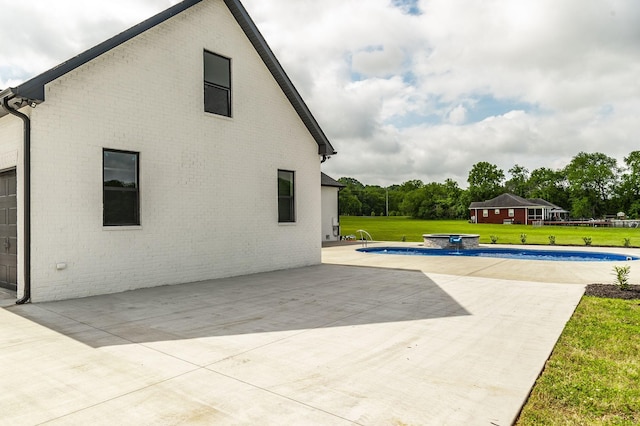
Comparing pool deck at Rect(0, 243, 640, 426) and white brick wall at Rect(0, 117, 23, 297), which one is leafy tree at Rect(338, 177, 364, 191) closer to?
white brick wall at Rect(0, 117, 23, 297)

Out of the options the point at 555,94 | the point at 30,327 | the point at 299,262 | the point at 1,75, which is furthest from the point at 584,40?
the point at 1,75

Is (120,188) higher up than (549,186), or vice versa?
(549,186)

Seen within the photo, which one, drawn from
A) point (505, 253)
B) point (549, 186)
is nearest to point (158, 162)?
point (505, 253)

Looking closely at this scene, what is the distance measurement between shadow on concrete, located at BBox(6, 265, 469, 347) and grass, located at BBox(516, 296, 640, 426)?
6.16 ft

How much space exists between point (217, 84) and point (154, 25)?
6.95 feet

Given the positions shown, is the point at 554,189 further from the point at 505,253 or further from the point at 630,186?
the point at 505,253

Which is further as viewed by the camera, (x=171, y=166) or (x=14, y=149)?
(x=171, y=166)

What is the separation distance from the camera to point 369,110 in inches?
1211

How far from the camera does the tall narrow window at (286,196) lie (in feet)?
40.3

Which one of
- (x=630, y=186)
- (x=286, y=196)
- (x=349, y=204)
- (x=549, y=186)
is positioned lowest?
(x=286, y=196)

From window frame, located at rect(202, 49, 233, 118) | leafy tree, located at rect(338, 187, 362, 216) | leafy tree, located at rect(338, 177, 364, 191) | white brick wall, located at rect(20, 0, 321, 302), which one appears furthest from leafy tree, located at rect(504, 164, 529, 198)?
window frame, located at rect(202, 49, 233, 118)

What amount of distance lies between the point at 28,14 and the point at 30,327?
9.48 m

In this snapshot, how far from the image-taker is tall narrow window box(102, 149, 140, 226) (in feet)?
27.4

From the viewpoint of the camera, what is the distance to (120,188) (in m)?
8.57
